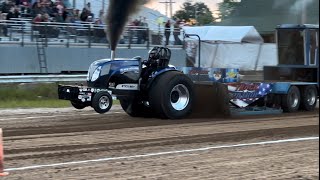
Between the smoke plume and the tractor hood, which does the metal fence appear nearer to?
the smoke plume

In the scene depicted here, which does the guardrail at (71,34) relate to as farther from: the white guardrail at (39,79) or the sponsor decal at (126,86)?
the sponsor decal at (126,86)

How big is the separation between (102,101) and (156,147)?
13.6ft

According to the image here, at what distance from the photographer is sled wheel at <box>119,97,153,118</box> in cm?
1402

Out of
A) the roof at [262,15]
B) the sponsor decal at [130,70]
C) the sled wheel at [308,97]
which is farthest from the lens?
the roof at [262,15]

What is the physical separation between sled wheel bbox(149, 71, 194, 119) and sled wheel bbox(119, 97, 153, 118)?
1.83 feet

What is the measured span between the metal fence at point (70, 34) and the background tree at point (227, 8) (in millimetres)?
20107

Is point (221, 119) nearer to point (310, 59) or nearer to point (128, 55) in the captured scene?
point (310, 59)

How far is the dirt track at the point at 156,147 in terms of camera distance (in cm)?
756

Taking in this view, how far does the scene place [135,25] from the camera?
87.6 ft

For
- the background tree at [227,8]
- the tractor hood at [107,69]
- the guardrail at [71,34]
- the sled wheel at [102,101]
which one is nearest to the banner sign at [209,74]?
the tractor hood at [107,69]

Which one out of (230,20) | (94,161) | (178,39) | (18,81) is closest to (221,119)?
(94,161)

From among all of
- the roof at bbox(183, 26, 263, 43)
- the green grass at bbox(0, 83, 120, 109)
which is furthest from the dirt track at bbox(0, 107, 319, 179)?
the roof at bbox(183, 26, 263, 43)

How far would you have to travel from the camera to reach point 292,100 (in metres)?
16.1

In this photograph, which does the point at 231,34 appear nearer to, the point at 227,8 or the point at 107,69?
the point at 227,8
